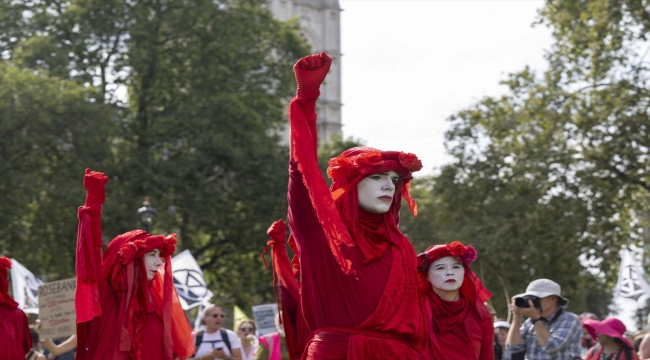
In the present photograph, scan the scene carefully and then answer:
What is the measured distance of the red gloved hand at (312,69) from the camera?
18.6 ft

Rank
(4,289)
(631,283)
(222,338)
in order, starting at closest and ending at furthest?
1. (4,289)
2. (222,338)
3. (631,283)

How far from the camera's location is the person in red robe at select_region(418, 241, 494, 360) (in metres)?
8.20

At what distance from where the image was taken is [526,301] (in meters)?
9.66

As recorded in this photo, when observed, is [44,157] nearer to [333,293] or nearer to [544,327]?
[544,327]

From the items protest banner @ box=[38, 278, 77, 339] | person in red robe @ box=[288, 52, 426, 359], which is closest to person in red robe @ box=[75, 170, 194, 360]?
person in red robe @ box=[288, 52, 426, 359]

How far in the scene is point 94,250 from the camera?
29.0ft

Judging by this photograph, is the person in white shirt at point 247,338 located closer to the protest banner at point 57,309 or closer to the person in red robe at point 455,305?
the protest banner at point 57,309

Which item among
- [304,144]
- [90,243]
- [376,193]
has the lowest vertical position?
[90,243]

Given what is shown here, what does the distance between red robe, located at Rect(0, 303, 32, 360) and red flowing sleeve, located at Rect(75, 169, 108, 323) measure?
97 cm

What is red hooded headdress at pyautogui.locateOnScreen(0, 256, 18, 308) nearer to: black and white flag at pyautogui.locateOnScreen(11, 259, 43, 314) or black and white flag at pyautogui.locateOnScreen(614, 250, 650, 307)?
black and white flag at pyautogui.locateOnScreen(11, 259, 43, 314)

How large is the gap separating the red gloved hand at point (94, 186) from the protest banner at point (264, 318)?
7.91 metres

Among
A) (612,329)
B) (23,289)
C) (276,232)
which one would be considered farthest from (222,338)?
(23,289)

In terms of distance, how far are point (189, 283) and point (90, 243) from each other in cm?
876

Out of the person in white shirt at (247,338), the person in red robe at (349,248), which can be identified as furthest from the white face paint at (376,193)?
the person in white shirt at (247,338)
